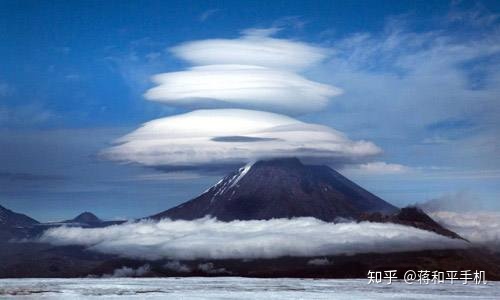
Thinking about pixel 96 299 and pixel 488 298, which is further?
pixel 488 298

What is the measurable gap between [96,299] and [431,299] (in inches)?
1509

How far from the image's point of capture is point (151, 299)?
279ft

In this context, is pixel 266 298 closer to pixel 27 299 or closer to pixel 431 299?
pixel 431 299

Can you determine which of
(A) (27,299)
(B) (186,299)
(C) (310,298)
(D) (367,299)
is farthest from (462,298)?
(A) (27,299)

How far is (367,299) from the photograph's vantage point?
287 ft

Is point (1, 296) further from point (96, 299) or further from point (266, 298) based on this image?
point (266, 298)

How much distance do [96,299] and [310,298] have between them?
24.7 meters

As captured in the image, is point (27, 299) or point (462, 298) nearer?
point (27, 299)

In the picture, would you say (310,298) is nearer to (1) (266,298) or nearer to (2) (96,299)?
(1) (266,298)

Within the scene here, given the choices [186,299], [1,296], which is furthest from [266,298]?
[1,296]

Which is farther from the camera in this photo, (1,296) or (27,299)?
(1,296)

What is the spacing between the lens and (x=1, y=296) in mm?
89812

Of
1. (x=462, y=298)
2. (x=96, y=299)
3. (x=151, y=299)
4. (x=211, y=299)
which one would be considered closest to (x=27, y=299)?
(x=96, y=299)

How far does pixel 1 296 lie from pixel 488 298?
59.0 m
